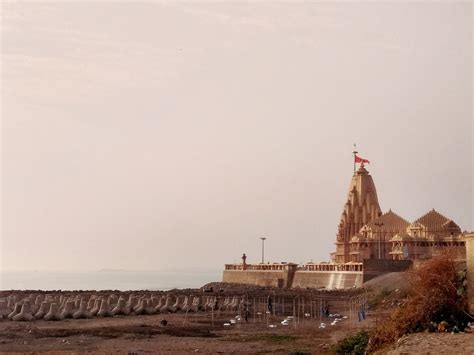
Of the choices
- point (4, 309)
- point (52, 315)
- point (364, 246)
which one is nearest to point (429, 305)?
point (52, 315)

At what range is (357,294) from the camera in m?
53.9

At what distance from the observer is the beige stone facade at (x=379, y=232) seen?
69.3 meters

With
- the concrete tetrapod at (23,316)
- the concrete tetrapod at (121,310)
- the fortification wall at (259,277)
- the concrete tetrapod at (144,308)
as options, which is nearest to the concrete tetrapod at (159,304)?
the concrete tetrapod at (144,308)

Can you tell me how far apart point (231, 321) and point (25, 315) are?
1380cm

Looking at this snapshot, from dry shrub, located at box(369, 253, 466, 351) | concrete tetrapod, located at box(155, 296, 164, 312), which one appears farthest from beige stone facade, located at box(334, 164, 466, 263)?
dry shrub, located at box(369, 253, 466, 351)

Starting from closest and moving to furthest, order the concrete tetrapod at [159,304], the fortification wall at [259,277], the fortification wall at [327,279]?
the concrete tetrapod at [159,304] < the fortification wall at [327,279] < the fortification wall at [259,277]

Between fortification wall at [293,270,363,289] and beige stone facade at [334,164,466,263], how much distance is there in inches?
245

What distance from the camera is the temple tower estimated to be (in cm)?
8525

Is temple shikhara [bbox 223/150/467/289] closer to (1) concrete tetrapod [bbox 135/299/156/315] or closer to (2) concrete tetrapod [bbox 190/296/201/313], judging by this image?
(2) concrete tetrapod [bbox 190/296/201/313]

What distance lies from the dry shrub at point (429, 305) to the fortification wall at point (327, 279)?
3965 centimetres

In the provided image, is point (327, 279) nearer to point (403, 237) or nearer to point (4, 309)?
point (403, 237)

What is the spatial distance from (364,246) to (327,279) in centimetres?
1025

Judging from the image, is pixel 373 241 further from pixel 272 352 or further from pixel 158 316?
pixel 272 352

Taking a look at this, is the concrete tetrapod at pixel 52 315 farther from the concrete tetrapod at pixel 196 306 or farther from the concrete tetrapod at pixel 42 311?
the concrete tetrapod at pixel 196 306
